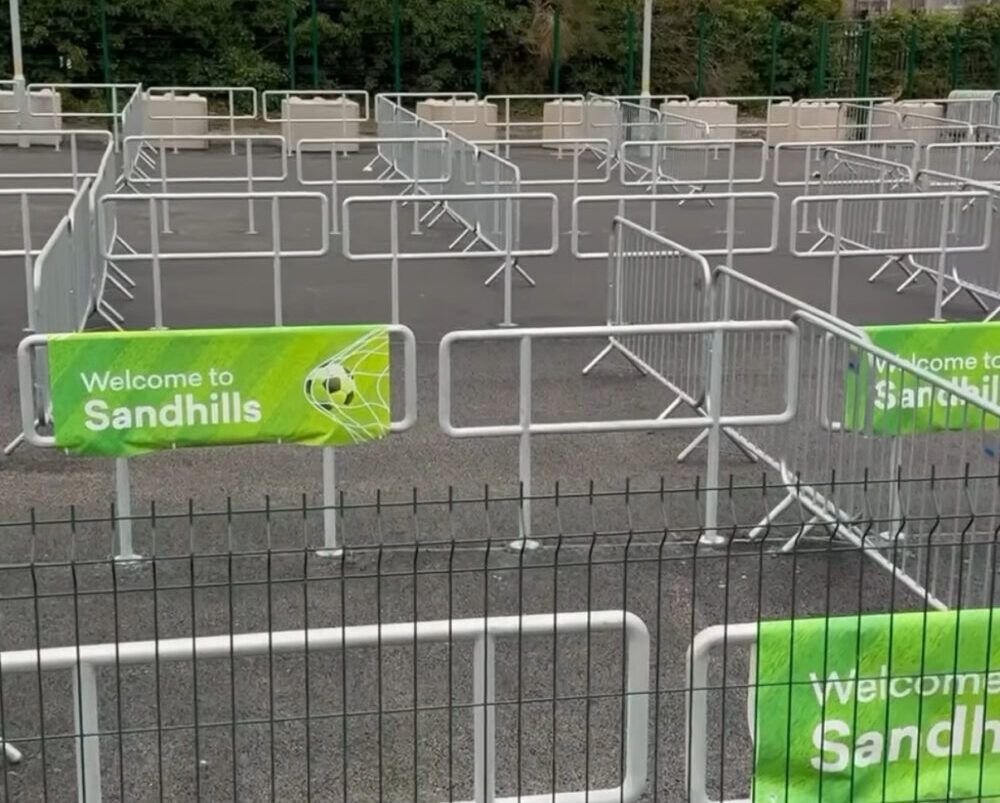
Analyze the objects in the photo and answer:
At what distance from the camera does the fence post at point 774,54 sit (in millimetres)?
38312

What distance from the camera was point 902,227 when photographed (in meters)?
14.9

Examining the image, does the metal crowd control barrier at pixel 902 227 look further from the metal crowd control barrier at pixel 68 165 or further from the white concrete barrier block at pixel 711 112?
the white concrete barrier block at pixel 711 112

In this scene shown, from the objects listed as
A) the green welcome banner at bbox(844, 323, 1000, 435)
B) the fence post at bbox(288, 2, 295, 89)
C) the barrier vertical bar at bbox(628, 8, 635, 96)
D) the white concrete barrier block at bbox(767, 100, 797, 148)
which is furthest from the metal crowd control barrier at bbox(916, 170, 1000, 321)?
the fence post at bbox(288, 2, 295, 89)

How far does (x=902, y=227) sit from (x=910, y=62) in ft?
87.5

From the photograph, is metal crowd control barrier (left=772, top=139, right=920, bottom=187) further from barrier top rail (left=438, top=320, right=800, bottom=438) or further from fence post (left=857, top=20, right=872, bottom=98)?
fence post (left=857, top=20, right=872, bottom=98)

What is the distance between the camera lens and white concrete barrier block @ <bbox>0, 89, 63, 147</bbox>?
2680 centimetres

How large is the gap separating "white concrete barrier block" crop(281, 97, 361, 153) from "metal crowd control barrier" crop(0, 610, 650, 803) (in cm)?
2243

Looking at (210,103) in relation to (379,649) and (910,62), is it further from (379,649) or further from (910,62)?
(379,649)

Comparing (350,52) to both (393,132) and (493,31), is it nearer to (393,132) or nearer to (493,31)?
(493,31)

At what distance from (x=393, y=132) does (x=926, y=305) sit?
39.0 ft

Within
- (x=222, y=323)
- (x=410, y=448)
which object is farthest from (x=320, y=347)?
(x=222, y=323)

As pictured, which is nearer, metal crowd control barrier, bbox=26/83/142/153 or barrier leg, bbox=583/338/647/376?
barrier leg, bbox=583/338/647/376

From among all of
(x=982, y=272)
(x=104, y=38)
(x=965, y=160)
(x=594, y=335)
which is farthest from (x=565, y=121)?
(x=594, y=335)

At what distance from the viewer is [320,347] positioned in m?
6.69
